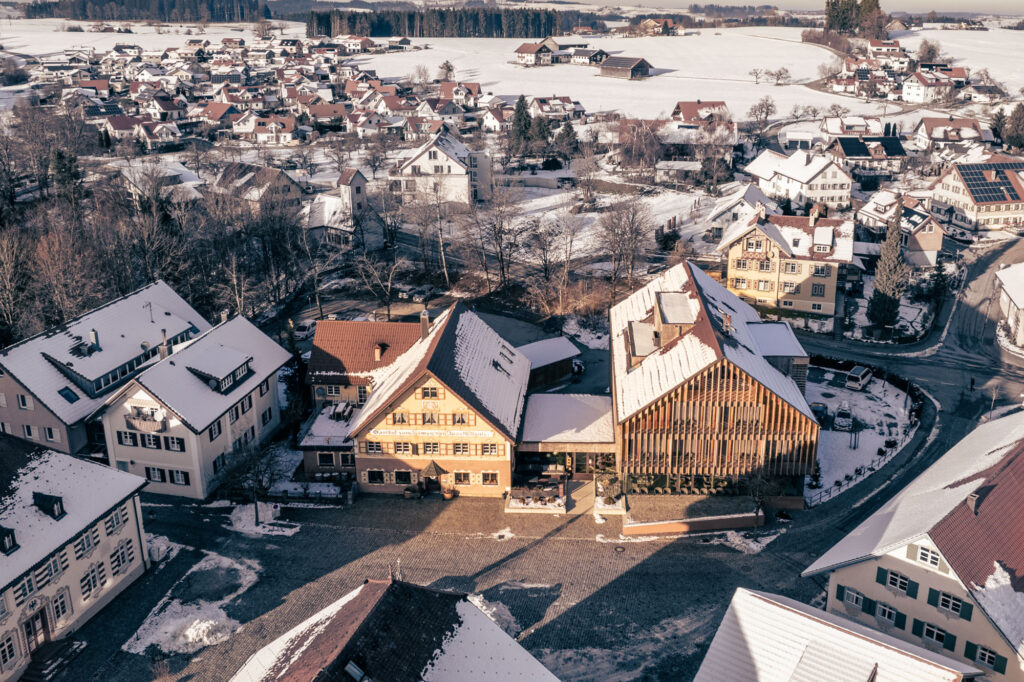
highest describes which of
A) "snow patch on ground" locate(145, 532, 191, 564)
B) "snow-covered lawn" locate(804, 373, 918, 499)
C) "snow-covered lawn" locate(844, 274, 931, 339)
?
"snow-covered lawn" locate(844, 274, 931, 339)

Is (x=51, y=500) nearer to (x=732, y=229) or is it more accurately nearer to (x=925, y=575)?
(x=925, y=575)

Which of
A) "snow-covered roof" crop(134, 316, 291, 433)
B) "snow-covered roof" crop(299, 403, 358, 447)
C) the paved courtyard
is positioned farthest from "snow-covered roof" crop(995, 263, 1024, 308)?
"snow-covered roof" crop(134, 316, 291, 433)

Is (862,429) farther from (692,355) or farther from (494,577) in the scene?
(494,577)

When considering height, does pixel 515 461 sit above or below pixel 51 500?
below

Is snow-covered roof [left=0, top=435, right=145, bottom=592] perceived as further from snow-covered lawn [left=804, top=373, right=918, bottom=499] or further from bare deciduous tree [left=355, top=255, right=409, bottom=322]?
bare deciduous tree [left=355, top=255, right=409, bottom=322]

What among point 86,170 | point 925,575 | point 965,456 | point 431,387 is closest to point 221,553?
point 431,387

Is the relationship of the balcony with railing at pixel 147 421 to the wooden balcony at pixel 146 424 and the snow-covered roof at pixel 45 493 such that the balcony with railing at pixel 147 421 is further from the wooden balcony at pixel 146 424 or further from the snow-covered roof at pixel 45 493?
the snow-covered roof at pixel 45 493
